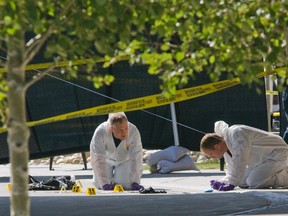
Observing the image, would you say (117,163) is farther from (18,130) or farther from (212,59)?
(212,59)

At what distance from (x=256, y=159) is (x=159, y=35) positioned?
8.33 m

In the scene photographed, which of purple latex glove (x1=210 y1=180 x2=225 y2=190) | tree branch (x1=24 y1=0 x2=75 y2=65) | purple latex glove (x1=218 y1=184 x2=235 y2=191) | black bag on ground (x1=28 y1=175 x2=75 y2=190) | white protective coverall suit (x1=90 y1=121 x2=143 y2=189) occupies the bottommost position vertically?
purple latex glove (x1=218 y1=184 x2=235 y2=191)

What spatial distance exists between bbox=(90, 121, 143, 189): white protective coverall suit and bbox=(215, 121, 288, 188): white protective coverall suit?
3.79ft

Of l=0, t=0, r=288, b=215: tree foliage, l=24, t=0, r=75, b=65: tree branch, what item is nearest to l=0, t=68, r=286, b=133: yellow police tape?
l=24, t=0, r=75, b=65: tree branch

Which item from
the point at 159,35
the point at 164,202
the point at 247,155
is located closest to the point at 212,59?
the point at 159,35

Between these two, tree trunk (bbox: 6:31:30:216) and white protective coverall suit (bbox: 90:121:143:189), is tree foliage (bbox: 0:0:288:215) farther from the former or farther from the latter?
white protective coverall suit (bbox: 90:121:143:189)

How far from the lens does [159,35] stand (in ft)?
21.2

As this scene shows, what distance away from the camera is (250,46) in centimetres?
648

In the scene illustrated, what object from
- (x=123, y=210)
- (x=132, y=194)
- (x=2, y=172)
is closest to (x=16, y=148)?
(x=123, y=210)

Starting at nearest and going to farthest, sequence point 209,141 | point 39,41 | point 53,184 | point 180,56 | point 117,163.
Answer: point 180,56 → point 39,41 → point 209,141 → point 53,184 → point 117,163

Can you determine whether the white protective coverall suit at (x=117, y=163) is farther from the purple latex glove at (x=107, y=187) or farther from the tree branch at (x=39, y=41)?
the tree branch at (x=39, y=41)

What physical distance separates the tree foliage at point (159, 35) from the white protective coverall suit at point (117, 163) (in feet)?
26.1

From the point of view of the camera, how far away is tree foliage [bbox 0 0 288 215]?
20.4 feet

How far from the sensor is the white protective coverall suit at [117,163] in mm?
14734
